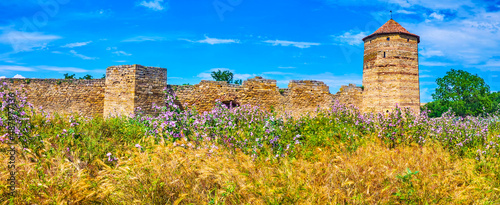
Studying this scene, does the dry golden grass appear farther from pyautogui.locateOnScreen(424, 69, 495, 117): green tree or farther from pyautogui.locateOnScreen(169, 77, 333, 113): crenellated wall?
pyautogui.locateOnScreen(424, 69, 495, 117): green tree

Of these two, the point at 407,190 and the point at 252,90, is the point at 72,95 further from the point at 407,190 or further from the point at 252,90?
the point at 407,190

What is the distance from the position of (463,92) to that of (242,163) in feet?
112

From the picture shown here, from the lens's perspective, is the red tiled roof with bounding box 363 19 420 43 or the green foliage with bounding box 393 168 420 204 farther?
the red tiled roof with bounding box 363 19 420 43

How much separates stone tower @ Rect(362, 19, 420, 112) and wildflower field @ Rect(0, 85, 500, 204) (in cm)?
1103

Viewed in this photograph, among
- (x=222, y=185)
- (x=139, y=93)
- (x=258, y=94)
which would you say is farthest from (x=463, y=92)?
(x=222, y=185)

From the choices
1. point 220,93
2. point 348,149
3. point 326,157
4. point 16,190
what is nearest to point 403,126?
point 348,149

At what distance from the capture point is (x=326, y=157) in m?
4.88

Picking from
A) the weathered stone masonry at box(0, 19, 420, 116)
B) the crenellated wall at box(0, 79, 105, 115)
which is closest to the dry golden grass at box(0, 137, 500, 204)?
the weathered stone masonry at box(0, 19, 420, 116)

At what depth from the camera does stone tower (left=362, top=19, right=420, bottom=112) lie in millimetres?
18031

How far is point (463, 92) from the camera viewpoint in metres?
31.0

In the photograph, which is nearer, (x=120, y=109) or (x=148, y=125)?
(x=148, y=125)

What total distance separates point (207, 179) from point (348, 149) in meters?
2.98

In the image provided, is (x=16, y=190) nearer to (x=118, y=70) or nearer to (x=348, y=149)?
(x=348, y=149)

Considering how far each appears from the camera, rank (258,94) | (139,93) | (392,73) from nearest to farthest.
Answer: (139,93) → (258,94) → (392,73)
